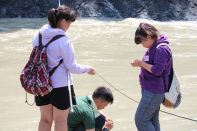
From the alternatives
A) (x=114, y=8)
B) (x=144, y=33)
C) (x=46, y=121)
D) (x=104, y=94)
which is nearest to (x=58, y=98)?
(x=46, y=121)

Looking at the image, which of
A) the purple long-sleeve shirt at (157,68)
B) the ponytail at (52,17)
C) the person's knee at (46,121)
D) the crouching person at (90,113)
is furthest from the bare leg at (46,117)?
the purple long-sleeve shirt at (157,68)

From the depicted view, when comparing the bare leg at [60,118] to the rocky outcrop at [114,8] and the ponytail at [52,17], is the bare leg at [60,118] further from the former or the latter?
the rocky outcrop at [114,8]

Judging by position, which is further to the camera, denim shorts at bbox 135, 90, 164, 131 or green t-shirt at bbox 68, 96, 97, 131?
green t-shirt at bbox 68, 96, 97, 131

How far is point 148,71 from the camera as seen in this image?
412 cm

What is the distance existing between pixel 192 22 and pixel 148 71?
12.7 metres

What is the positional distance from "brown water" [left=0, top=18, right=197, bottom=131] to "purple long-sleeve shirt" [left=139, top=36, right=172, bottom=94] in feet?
5.39

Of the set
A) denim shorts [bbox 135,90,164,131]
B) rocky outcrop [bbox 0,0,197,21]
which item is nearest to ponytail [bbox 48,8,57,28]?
denim shorts [bbox 135,90,164,131]

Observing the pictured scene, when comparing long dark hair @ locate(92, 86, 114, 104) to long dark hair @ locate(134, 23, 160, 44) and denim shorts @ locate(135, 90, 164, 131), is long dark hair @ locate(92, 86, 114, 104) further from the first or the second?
long dark hair @ locate(134, 23, 160, 44)

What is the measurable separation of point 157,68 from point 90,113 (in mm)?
698

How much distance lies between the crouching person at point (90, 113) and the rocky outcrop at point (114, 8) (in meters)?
11.9

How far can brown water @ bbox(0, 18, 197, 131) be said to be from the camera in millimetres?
6223

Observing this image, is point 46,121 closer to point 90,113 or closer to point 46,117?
point 46,117

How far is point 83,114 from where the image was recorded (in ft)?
14.1

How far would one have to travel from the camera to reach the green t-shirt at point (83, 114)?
14.1 ft
